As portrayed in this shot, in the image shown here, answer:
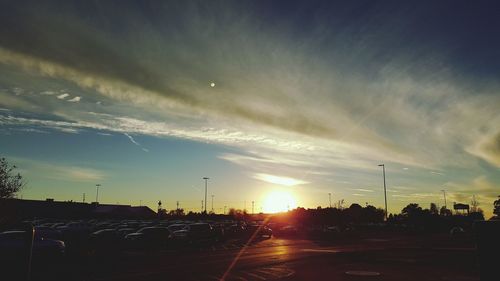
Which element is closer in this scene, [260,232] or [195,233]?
[195,233]

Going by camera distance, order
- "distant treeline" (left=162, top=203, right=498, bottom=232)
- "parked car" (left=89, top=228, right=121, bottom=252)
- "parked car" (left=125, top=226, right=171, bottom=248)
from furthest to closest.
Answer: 1. "distant treeline" (left=162, top=203, right=498, bottom=232)
2. "parked car" (left=125, top=226, right=171, bottom=248)
3. "parked car" (left=89, top=228, right=121, bottom=252)

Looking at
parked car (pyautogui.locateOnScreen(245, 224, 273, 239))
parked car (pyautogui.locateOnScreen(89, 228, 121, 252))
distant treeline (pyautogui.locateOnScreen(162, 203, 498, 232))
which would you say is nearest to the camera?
parked car (pyautogui.locateOnScreen(89, 228, 121, 252))

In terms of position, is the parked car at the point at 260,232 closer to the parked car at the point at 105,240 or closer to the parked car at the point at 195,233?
the parked car at the point at 195,233

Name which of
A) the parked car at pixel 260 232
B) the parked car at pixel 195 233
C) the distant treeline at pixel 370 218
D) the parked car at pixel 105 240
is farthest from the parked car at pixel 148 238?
the distant treeline at pixel 370 218

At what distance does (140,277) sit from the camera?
14.7 metres

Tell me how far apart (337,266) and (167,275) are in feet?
26.2

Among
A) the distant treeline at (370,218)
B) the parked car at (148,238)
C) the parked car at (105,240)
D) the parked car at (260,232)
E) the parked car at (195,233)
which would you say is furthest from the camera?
the distant treeline at (370,218)

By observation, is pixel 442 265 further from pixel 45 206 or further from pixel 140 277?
pixel 45 206

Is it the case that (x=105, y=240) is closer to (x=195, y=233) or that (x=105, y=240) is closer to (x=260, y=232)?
(x=195, y=233)

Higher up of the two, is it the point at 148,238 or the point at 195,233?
the point at 195,233

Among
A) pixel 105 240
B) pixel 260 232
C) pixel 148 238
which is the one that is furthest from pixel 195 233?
pixel 260 232

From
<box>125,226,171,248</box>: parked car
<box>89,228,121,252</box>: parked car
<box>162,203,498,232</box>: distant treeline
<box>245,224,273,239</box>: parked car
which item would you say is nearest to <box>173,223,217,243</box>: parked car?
Result: <box>125,226,171,248</box>: parked car

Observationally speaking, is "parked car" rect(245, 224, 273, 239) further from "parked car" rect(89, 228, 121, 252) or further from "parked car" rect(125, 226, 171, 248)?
"parked car" rect(89, 228, 121, 252)

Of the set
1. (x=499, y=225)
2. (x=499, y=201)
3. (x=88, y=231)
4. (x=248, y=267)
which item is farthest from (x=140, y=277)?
(x=499, y=201)
